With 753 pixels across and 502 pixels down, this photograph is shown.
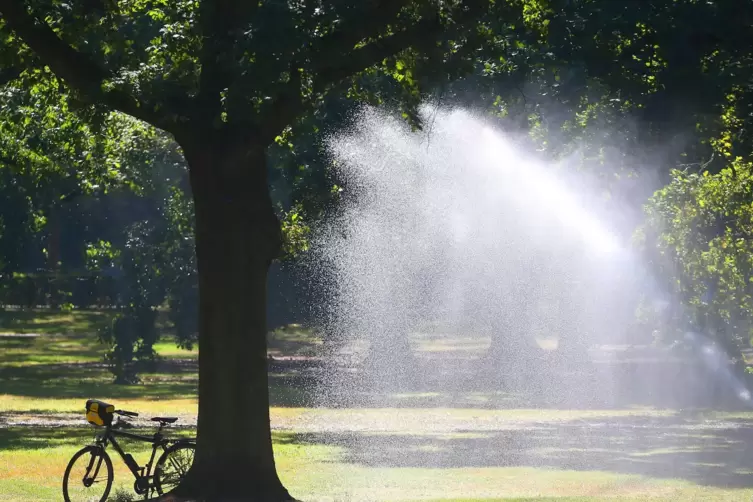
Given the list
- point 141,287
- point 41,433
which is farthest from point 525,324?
point 41,433

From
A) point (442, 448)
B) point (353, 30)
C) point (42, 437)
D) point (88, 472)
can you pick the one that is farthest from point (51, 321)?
point (353, 30)

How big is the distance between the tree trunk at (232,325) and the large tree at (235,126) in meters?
0.01

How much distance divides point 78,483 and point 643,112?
631 inches

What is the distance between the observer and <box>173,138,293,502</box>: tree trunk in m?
15.4

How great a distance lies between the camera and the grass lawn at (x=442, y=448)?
1834 cm

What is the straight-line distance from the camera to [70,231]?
82.6m

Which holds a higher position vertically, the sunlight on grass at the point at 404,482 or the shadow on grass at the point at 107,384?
the shadow on grass at the point at 107,384

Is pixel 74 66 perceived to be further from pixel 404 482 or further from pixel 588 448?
pixel 588 448

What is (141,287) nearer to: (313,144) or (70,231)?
(313,144)

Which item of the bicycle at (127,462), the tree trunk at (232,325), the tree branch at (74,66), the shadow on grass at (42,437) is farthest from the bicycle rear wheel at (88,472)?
the shadow on grass at (42,437)

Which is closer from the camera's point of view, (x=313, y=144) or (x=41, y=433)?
(x=41, y=433)

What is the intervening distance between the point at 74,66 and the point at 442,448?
11466 mm

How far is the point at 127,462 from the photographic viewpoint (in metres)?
15.3

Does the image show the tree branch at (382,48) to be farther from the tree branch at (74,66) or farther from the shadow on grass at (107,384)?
the shadow on grass at (107,384)
